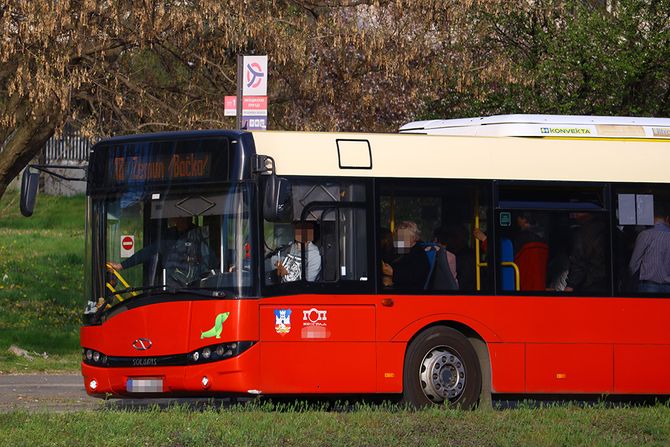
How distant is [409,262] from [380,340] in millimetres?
823

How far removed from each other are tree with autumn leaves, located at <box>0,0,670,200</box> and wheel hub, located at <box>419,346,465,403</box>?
21.2ft

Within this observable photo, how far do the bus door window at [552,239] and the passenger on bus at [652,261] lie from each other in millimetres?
350

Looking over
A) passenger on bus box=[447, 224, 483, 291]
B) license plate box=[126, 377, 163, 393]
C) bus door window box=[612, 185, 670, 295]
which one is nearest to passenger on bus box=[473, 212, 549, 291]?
passenger on bus box=[447, 224, 483, 291]

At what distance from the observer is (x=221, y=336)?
41.0ft

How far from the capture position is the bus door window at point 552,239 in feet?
45.3

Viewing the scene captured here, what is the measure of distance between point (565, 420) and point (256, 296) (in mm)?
2944

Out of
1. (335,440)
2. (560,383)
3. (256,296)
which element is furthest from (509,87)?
(335,440)

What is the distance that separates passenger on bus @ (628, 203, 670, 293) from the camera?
1431 centimetres

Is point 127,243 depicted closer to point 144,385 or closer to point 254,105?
point 144,385

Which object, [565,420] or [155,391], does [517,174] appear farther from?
[155,391]

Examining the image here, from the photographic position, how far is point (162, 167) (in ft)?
42.9

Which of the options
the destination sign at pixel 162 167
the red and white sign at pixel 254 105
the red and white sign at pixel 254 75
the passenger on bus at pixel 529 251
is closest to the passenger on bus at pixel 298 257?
the destination sign at pixel 162 167

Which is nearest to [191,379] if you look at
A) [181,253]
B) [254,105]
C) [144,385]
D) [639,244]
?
[144,385]

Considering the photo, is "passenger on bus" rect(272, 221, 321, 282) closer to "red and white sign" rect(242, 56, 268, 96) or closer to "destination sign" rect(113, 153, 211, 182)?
"destination sign" rect(113, 153, 211, 182)
